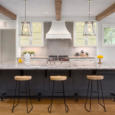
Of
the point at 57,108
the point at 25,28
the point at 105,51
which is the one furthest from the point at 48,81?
the point at 105,51

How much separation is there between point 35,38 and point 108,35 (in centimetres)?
355

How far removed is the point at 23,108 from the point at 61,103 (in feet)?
2.98

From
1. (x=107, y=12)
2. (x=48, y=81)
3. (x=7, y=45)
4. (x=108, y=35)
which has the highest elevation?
(x=107, y=12)

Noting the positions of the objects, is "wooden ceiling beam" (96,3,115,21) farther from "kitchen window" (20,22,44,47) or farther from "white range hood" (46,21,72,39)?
"kitchen window" (20,22,44,47)

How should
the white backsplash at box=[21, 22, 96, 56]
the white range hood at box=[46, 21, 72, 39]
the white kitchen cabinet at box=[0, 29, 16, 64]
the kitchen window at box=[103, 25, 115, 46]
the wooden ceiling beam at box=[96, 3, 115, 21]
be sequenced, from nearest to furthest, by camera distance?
the wooden ceiling beam at box=[96, 3, 115, 21], the white range hood at box=[46, 21, 72, 39], the white kitchen cabinet at box=[0, 29, 16, 64], the white backsplash at box=[21, 22, 96, 56], the kitchen window at box=[103, 25, 115, 46]

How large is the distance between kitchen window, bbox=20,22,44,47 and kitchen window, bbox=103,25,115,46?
3.07 metres

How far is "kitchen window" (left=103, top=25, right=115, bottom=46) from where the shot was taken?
6281mm

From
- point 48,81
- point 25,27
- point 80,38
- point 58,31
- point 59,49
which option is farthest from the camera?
point 59,49

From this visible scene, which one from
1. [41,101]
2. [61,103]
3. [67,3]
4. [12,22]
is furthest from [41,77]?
[12,22]

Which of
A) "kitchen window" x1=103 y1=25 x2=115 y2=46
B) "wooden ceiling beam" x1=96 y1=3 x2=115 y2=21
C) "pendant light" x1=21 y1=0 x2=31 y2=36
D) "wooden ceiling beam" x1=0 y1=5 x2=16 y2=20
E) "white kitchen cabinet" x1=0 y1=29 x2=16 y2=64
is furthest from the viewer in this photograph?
"kitchen window" x1=103 y1=25 x2=115 y2=46

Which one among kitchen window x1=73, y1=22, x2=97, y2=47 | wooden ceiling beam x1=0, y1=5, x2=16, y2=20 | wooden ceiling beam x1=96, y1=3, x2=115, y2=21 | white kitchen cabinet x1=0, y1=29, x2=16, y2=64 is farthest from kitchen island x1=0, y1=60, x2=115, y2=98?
kitchen window x1=73, y1=22, x2=97, y2=47

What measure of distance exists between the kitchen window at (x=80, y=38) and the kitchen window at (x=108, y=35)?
Result: 0.68 meters

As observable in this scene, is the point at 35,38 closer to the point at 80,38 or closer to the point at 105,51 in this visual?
the point at 80,38

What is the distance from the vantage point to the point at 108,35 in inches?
249
